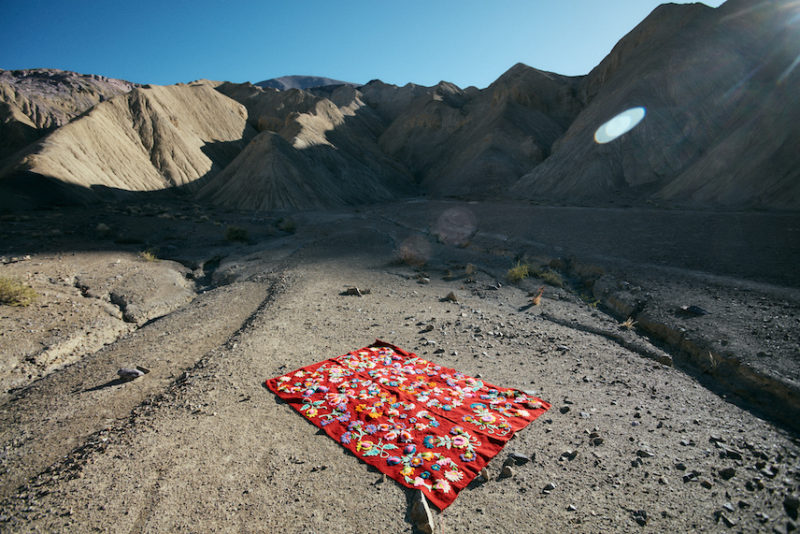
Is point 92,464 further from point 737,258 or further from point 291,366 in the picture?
point 737,258

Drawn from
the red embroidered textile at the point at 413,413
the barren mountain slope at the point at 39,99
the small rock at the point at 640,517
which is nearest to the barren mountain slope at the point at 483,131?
the red embroidered textile at the point at 413,413

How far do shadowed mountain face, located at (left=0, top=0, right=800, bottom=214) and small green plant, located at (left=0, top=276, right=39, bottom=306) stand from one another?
18.4m

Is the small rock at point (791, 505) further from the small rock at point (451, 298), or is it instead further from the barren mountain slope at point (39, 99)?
the barren mountain slope at point (39, 99)

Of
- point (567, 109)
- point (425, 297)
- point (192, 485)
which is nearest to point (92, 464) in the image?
point (192, 485)

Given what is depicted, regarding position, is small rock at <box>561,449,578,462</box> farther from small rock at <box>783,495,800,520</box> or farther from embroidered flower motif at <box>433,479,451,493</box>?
small rock at <box>783,495,800,520</box>

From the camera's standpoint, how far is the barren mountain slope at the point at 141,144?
24.8m

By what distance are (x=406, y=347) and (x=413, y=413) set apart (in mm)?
1851

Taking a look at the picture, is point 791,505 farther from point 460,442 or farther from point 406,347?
point 406,347

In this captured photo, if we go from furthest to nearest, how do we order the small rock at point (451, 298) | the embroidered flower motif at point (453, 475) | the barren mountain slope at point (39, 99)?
the barren mountain slope at point (39, 99), the small rock at point (451, 298), the embroidered flower motif at point (453, 475)

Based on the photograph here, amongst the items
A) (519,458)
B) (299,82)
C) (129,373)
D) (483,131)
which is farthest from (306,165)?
(299,82)

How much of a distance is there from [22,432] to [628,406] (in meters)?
6.35

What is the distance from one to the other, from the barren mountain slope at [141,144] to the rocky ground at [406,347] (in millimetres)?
17997

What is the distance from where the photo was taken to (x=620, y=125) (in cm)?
2766

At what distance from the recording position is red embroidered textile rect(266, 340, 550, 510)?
127 inches
